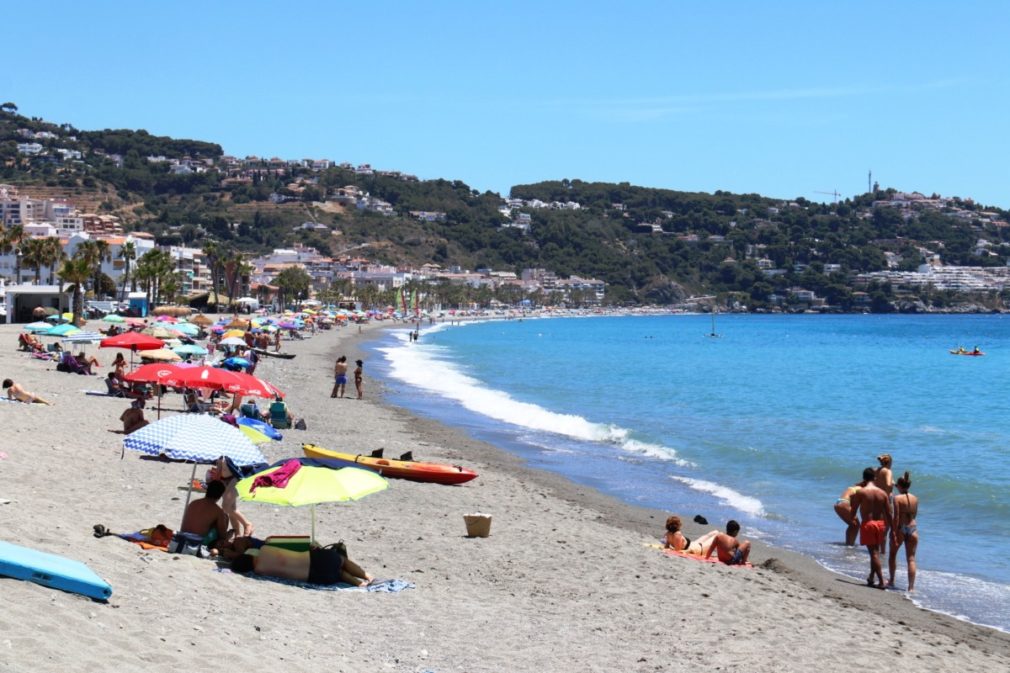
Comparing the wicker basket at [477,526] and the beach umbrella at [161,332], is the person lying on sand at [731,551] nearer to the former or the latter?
the wicker basket at [477,526]

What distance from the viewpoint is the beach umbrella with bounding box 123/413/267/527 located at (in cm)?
1000

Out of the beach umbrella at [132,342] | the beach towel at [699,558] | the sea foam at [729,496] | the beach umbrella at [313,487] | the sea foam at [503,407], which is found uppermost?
the beach umbrella at [132,342]

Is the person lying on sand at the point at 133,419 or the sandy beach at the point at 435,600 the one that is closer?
the sandy beach at the point at 435,600

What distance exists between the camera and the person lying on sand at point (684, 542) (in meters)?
12.4

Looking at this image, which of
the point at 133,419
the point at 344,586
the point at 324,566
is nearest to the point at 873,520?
the point at 344,586

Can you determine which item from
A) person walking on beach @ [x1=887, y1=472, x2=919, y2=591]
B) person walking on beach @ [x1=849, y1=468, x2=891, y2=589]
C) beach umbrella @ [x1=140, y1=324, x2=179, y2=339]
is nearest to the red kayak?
person walking on beach @ [x1=849, y1=468, x2=891, y2=589]

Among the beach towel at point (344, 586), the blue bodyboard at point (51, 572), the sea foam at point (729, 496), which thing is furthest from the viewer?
the sea foam at point (729, 496)

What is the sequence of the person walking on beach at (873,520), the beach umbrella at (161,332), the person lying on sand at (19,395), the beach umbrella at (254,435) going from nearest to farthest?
1. the person walking on beach at (873,520)
2. the beach umbrella at (254,435)
3. the person lying on sand at (19,395)
4. the beach umbrella at (161,332)

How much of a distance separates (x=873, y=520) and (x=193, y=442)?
22.7 feet

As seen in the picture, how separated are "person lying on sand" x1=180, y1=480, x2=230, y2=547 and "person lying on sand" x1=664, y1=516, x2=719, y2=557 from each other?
4.99 m

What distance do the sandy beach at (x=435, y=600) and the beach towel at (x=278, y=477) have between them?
743mm

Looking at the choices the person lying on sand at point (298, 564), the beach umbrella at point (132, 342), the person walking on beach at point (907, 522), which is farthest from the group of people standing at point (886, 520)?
the beach umbrella at point (132, 342)

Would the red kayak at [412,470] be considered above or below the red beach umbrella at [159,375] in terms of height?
below

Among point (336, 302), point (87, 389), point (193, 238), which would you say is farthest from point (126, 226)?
Result: point (87, 389)
